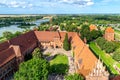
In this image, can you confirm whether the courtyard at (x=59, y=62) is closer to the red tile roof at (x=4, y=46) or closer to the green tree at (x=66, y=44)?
the green tree at (x=66, y=44)

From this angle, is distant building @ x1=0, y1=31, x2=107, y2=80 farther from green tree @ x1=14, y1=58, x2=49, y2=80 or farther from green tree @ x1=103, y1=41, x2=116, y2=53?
green tree @ x1=103, y1=41, x2=116, y2=53

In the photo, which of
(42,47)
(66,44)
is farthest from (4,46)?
(42,47)

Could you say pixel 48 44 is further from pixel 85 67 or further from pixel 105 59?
pixel 85 67

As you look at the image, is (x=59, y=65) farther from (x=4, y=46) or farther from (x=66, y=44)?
(x=66, y=44)

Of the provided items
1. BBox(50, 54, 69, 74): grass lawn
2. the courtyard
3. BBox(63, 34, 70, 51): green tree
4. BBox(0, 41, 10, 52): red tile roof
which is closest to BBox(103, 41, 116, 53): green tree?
the courtyard

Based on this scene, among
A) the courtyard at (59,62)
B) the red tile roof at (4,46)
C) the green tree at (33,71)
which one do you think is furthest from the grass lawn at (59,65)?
the red tile roof at (4,46)

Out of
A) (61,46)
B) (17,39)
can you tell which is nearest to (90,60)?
(17,39)

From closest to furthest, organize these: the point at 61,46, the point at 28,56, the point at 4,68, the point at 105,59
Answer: the point at 4,68 → the point at 28,56 → the point at 105,59 → the point at 61,46
